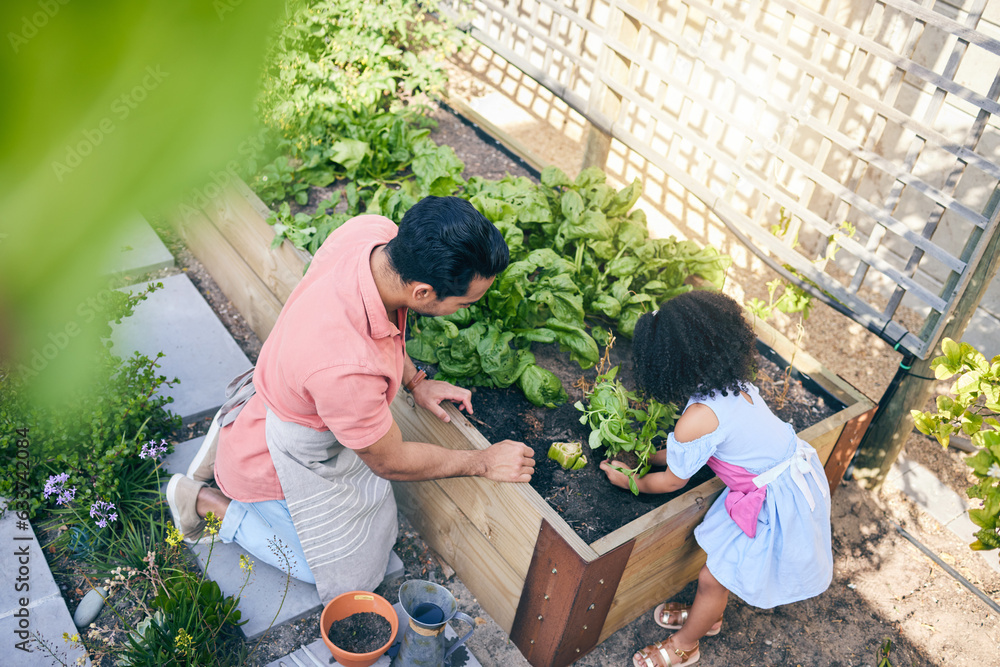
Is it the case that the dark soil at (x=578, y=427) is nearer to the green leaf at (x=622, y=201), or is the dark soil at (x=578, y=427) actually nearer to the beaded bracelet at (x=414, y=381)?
the beaded bracelet at (x=414, y=381)

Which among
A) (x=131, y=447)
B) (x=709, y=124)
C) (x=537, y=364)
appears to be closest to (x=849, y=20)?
(x=709, y=124)

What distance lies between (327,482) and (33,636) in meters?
0.99

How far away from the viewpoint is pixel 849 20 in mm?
3852

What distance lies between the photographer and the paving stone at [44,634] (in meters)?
2.11

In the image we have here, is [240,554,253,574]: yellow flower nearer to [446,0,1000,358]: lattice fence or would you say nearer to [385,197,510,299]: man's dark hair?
[385,197,510,299]: man's dark hair

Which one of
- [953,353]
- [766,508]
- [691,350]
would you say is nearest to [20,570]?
[691,350]

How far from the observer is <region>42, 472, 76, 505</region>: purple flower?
2389 millimetres

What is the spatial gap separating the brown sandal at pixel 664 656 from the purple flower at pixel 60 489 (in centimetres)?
197

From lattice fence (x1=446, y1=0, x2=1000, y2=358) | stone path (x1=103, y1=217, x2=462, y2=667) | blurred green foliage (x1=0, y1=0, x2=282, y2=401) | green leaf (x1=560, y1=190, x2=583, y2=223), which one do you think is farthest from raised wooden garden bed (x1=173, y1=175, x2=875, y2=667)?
blurred green foliage (x1=0, y1=0, x2=282, y2=401)

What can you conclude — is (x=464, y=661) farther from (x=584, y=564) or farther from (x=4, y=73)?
(x=4, y=73)

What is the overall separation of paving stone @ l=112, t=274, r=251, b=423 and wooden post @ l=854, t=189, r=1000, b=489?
8.72 ft

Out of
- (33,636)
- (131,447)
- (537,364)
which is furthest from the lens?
(537,364)

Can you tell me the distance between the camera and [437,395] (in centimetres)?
245

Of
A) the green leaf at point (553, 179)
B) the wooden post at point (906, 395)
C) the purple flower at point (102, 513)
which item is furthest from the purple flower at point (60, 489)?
the wooden post at point (906, 395)
